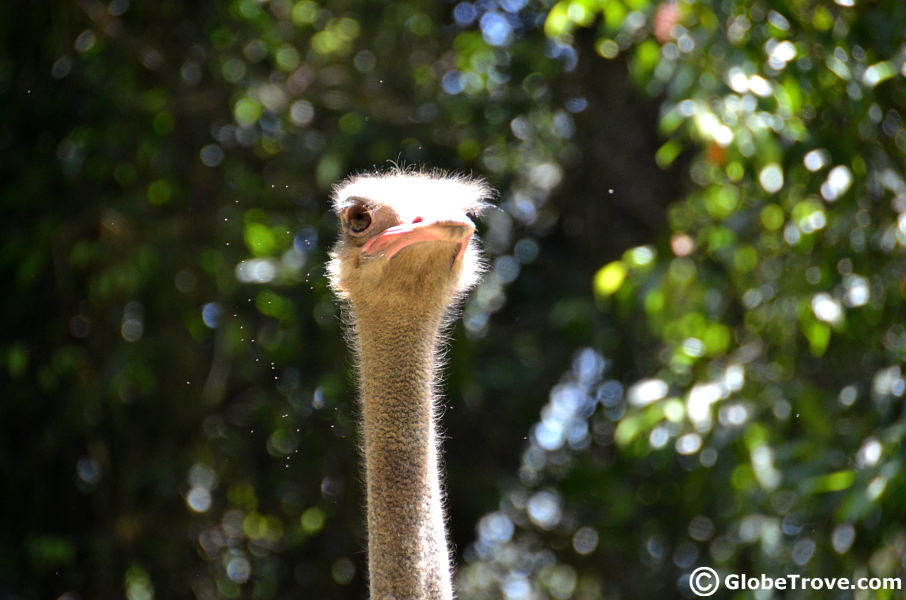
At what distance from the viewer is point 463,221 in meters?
1.91

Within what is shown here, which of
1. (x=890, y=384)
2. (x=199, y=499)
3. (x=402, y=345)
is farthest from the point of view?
(x=199, y=499)

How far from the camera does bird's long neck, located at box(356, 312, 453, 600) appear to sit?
1.90 metres

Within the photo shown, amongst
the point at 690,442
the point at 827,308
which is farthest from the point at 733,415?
the point at 827,308

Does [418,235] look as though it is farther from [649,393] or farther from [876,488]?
[649,393]

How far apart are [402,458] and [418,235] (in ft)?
1.12

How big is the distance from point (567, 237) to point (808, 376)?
58.8 inches

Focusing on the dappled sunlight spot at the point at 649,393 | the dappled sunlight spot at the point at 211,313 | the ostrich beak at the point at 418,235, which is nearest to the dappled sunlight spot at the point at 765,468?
the dappled sunlight spot at the point at 649,393

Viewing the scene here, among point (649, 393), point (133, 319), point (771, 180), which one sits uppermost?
point (771, 180)

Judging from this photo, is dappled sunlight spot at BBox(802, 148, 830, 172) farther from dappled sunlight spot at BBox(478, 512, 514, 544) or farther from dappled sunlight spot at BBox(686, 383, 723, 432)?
dappled sunlight spot at BBox(478, 512, 514, 544)

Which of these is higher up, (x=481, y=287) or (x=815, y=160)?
(x=815, y=160)

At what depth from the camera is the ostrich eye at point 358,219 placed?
6.98 feet

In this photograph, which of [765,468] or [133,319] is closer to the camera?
[765,468]

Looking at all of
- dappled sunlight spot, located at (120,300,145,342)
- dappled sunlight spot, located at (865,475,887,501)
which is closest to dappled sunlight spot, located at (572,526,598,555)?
dappled sunlight spot, located at (120,300,145,342)

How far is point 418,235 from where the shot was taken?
1949 mm
